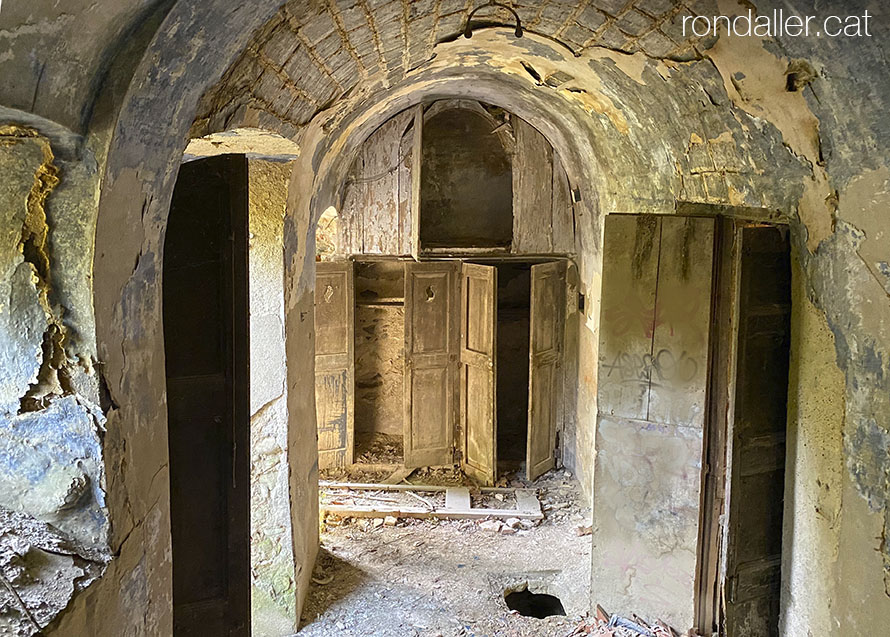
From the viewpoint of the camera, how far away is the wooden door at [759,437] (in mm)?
3400

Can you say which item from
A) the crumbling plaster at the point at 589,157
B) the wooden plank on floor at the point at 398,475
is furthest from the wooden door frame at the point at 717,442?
the wooden plank on floor at the point at 398,475

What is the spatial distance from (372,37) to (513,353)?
4711 mm

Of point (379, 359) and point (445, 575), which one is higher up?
point (379, 359)

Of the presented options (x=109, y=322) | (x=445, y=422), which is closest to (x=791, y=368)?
(x=109, y=322)

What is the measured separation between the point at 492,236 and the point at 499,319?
802 mm

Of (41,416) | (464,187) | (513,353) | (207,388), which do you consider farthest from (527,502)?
(41,416)

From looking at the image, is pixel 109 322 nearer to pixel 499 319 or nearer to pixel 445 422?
pixel 445 422

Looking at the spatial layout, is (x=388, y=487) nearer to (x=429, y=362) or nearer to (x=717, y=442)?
(x=429, y=362)

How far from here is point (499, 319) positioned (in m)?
7.36

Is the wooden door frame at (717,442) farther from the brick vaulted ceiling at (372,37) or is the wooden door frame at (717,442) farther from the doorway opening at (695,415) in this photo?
the brick vaulted ceiling at (372,37)

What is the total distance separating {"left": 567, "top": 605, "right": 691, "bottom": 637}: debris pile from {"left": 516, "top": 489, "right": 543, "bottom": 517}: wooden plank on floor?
1650 mm

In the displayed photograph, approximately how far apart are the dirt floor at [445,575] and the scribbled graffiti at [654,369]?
144 centimetres

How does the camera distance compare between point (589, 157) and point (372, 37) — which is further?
point (589, 157)

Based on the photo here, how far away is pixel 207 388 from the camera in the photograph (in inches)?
116
